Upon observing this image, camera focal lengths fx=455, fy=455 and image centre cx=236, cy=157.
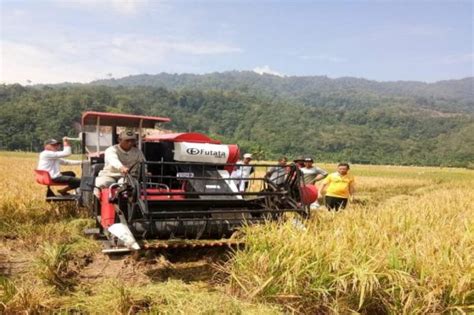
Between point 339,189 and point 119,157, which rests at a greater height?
point 119,157

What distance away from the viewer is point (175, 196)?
6734mm

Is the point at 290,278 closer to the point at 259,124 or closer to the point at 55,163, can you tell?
the point at 55,163

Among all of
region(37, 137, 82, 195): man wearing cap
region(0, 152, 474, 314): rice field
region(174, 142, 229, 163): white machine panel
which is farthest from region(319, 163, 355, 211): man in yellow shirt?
region(37, 137, 82, 195): man wearing cap

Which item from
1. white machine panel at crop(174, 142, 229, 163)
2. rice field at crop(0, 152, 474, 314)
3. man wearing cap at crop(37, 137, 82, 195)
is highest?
white machine panel at crop(174, 142, 229, 163)

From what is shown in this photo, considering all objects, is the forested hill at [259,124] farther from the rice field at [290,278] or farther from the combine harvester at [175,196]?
the rice field at [290,278]

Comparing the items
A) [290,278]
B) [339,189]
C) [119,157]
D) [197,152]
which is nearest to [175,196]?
[197,152]

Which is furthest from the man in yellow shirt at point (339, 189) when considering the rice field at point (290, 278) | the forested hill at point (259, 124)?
the forested hill at point (259, 124)

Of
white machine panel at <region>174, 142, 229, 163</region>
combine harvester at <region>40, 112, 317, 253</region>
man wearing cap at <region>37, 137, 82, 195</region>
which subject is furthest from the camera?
man wearing cap at <region>37, 137, 82, 195</region>

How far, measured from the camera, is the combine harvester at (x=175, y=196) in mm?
5363

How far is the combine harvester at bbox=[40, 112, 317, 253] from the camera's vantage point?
17.6 feet

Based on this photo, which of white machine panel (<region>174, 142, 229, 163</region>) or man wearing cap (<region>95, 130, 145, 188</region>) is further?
white machine panel (<region>174, 142, 229, 163</region>)

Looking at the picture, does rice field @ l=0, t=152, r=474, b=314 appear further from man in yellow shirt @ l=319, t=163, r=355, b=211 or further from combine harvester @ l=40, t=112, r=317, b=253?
man in yellow shirt @ l=319, t=163, r=355, b=211

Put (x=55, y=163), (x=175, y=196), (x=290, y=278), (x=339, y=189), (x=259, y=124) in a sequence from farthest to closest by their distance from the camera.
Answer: (x=259, y=124), (x=55, y=163), (x=339, y=189), (x=175, y=196), (x=290, y=278)

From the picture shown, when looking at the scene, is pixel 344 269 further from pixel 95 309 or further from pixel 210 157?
Answer: pixel 210 157
